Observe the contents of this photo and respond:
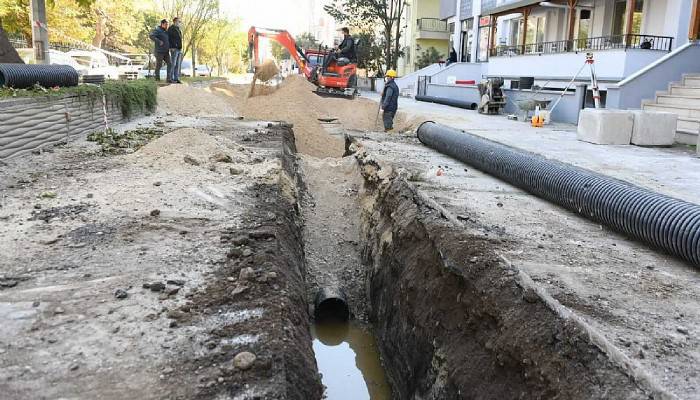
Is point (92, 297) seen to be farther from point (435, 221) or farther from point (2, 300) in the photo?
point (435, 221)

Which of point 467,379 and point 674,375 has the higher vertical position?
point 674,375

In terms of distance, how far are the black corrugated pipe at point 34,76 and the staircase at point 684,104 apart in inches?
491

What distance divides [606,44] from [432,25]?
24.6 metres

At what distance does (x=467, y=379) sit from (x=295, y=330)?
4.00 ft

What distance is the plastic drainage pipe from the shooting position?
6152 mm

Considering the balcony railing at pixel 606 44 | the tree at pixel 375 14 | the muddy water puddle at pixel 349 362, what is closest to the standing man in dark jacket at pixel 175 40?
the balcony railing at pixel 606 44

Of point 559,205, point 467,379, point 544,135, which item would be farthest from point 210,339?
point 544,135

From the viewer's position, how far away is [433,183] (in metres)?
7.75

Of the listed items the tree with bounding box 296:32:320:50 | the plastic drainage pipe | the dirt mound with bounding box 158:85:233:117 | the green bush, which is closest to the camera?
the plastic drainage pipe

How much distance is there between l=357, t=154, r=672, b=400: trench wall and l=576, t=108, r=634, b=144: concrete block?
22.0 feet

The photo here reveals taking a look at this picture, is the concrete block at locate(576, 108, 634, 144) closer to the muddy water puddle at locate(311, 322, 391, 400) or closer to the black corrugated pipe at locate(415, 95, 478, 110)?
the muddy water puddle at locate(311, 322, 391, 400)

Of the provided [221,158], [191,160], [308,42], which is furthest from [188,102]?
[308,42]

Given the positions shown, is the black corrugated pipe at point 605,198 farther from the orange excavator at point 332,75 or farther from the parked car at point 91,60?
the parked car at point 91,60

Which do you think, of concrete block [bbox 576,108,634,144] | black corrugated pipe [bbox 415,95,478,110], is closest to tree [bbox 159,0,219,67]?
black corrugated pipe [bbox 415,95,478,110]
